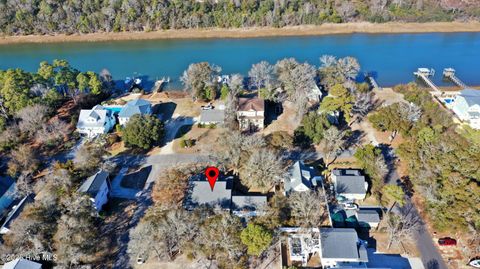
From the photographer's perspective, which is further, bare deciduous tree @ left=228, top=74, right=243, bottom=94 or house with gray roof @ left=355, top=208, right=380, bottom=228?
bare deciduous tree @ left=228, top=74, right=243, bottom=94

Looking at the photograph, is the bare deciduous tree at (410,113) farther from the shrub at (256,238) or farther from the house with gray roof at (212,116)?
the shrub at (256,238)

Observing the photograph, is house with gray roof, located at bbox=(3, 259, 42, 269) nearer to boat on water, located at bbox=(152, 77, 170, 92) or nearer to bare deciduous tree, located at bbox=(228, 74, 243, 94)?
bare deciduous tree, located at bbox=(228, 74, 243, 94)

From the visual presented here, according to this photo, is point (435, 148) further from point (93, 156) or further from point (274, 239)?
point (93, 156)

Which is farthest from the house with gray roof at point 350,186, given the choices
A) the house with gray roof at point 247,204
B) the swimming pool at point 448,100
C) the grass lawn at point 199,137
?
the swimming pool at point 448,100

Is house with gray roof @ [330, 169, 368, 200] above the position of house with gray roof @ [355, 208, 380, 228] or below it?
above

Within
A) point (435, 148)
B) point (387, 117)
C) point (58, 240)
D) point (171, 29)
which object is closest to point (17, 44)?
point (171, 29)

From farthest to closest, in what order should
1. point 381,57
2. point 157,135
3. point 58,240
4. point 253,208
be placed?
1. point 381,57
2. point 157,135
3. point 253,208
4. point 58,240

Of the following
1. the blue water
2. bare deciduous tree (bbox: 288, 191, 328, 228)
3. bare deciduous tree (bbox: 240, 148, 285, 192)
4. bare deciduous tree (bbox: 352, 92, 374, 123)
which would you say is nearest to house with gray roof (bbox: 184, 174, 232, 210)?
bare deciduous tree (bbox: 240, 148, 285, 192)
